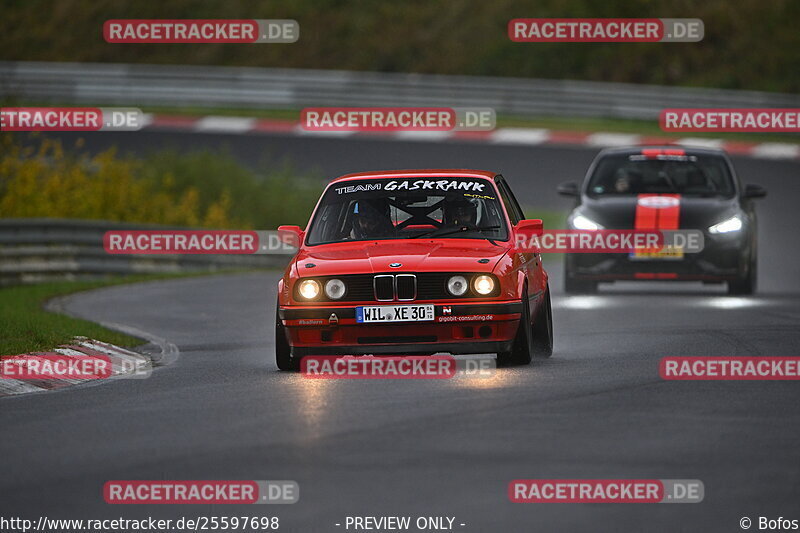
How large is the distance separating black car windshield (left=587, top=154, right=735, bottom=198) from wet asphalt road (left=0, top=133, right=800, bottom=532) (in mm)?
3888

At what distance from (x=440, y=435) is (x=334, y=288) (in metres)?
3.04

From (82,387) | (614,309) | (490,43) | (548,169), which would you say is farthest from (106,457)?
(490,43)

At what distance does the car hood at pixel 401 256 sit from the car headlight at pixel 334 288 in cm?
6

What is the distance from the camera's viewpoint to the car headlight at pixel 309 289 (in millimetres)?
12109

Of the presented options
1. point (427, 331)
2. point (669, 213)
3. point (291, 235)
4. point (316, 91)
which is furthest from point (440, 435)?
point (316, 91)

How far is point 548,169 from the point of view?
34.8m

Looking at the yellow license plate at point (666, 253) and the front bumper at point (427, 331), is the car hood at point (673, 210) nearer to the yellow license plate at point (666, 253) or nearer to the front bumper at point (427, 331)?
the yellow license plate at point (666, 253)

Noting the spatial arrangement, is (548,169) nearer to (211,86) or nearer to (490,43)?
(211,86)

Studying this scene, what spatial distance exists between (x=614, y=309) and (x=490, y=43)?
34.5m

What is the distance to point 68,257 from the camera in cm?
2411

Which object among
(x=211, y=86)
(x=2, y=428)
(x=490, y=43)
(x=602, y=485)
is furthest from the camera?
(x=490, y=43)

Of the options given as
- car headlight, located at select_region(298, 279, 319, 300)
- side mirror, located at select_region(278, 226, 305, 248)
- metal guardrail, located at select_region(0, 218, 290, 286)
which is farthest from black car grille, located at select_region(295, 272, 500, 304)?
metal guardrail, located at select_region(0, 218, 290, 286)

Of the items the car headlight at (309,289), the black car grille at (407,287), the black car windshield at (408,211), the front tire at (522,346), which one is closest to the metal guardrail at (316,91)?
the black car windshield at (408,211)

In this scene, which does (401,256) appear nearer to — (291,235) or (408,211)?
(408,211)
